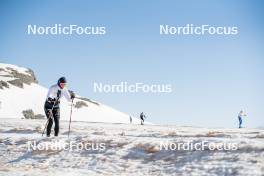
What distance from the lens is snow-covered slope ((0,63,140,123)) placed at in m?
80.7

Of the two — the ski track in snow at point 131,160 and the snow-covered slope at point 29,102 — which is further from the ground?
the snow-covered slope at point 29,102

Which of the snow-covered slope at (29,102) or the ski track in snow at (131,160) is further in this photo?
the snow-covered slope at (29,102)

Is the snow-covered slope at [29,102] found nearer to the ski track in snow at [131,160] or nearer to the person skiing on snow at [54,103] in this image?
the person skiing on snow at [54,103]

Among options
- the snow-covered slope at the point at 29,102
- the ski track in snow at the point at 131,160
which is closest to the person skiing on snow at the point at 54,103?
the ski track in snow at the point at 131,160

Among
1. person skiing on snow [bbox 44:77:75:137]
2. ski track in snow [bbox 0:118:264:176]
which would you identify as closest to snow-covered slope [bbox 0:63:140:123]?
person skiing on snow [bbox 44:77:75:137]

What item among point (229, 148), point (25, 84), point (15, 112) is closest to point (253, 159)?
point (229, 148)

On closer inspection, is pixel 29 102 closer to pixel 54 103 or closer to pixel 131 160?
pixel 54 103

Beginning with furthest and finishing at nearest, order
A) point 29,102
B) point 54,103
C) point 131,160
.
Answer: point 29,102, point 54,103, point 131,160

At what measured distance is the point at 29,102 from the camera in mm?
85750

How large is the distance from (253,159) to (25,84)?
9275cm

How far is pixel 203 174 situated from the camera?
8922 millimetres

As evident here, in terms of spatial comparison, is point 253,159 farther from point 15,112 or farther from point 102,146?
point 15,112

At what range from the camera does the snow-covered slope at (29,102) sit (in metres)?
80.7

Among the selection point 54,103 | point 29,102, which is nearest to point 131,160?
point 54,103
